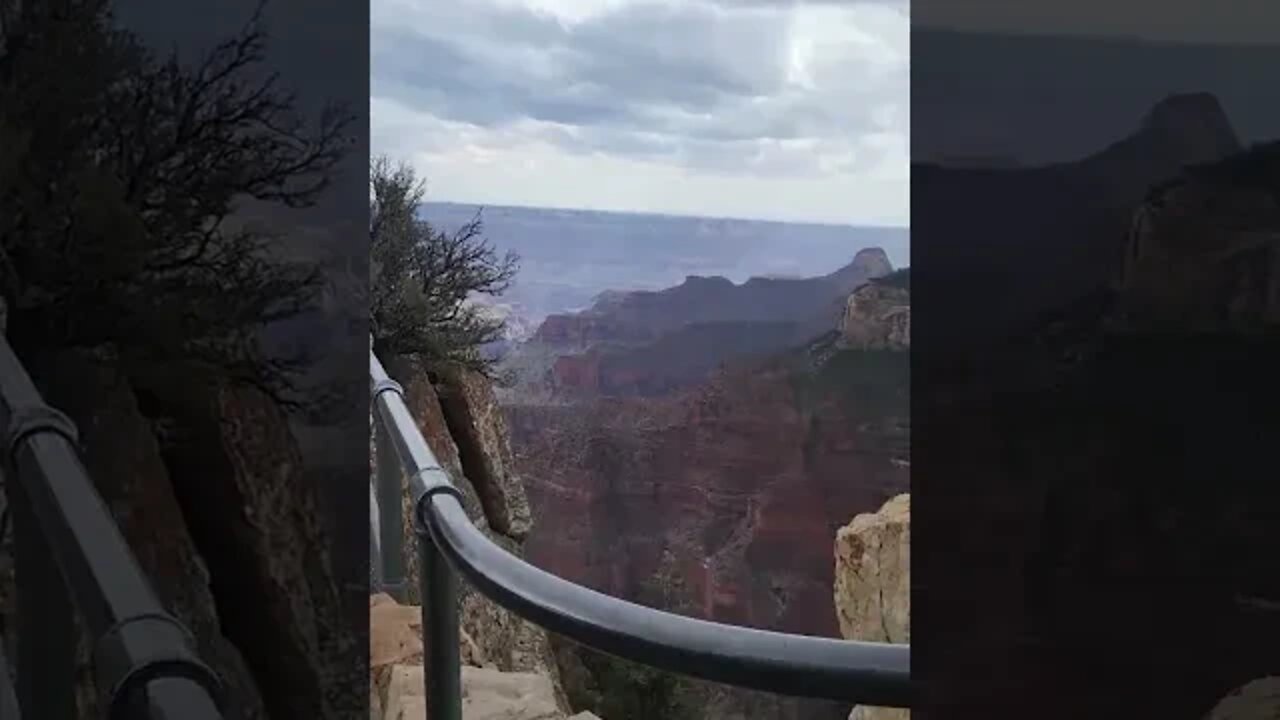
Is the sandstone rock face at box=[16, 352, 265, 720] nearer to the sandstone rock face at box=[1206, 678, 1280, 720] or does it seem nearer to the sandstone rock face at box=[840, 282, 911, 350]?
the sandstone rock face at box=[840, 282, 911, 350]

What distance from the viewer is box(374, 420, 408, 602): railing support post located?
63.6 inches

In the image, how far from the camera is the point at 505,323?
242 cm

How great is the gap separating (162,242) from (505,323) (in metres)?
1.51

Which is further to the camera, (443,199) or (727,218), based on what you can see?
(443,199)

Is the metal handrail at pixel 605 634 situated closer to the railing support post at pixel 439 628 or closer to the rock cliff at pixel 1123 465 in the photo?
the railing support post at pixel 439 628

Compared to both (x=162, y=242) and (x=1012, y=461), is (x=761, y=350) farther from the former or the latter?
(x=162, y=242)

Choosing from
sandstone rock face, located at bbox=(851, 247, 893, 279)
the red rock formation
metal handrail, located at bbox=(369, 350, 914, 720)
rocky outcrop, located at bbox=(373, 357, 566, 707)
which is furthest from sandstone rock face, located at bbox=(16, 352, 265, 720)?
rocky outcrop, located at bbox=(373, 357, 566, 707)

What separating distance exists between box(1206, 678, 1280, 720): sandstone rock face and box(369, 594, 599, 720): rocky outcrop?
1.01m

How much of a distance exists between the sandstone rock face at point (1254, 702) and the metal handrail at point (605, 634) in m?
0.24

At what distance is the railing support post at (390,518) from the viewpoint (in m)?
1.62

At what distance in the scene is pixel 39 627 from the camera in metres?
0.90

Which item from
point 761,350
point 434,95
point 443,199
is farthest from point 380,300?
point 761,350

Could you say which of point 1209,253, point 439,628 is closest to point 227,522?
point 439,628

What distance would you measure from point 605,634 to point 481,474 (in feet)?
7.71
